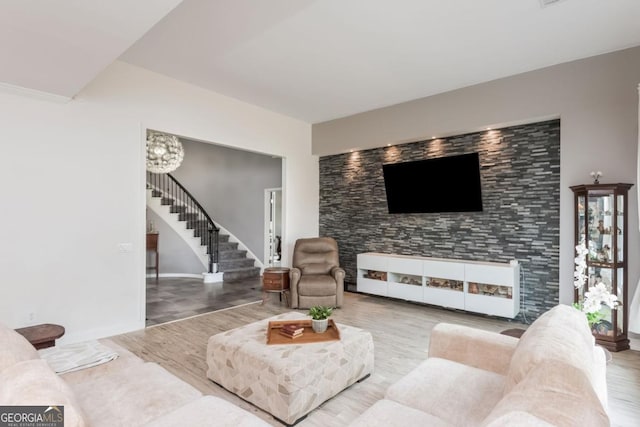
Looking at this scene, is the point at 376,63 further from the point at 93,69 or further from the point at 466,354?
the point at 466,354

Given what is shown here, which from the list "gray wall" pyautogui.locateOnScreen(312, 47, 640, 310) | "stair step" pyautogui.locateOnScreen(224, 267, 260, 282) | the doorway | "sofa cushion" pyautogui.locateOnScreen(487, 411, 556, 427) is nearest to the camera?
"sofa cushion" pyautogui.locateOnScreen(487, 411, 556, 427)

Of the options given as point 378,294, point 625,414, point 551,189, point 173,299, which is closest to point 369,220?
point 378,294

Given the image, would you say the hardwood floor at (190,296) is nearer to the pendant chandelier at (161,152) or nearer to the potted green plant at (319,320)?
the pendant chandelier at (161,152)

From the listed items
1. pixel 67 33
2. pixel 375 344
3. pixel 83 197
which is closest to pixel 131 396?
pixel 67 33

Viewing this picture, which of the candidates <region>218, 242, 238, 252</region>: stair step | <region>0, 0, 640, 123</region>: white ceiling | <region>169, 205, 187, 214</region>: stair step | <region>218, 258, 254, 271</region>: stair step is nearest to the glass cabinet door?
<region>0, 0, 640, 123</region>: white ceiling

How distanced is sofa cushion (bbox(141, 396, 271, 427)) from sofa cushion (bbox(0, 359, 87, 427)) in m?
0.44

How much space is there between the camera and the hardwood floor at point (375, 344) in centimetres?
241

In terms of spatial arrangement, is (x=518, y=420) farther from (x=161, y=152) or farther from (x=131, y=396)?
(x=161, y=152)

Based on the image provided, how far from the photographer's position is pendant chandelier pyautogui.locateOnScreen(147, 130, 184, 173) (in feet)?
16.1

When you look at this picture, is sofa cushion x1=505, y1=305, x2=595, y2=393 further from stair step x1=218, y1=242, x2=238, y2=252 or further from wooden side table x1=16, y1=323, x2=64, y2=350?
stair step x1=218, y1=242, x2=238, y2=252

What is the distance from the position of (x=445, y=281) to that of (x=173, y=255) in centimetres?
598

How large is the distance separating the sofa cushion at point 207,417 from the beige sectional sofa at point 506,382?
491mm

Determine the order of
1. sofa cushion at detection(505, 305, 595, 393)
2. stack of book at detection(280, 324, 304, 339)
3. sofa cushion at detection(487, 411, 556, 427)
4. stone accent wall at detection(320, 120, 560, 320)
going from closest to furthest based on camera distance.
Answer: sofa cushion at detection(487, 411, 556, 427) < sofa cushion at detection(505, 305, 595, 393) < stack of book at detection(280, 324, 304, 339) < stone accent wall at detection(320, 120, 560, 320)

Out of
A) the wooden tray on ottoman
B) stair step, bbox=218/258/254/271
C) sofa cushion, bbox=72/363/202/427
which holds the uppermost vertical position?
sofa cushion, bbox=72/363/202/427
